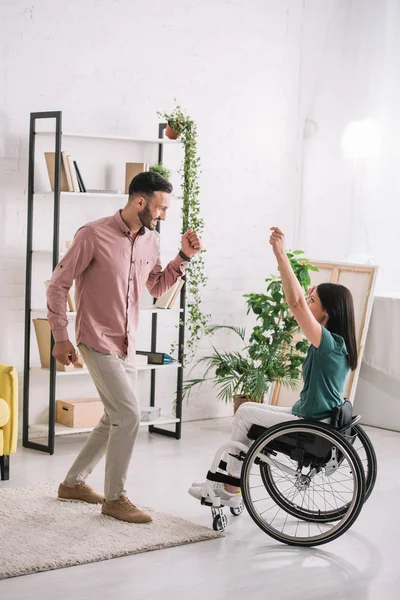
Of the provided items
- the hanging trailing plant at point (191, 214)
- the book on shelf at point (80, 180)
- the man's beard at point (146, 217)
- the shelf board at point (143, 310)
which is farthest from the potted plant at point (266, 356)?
the man's beard at point (146, 217)

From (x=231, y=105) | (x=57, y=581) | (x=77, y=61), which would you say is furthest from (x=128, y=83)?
(x=57, y=581)

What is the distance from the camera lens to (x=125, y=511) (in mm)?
4082

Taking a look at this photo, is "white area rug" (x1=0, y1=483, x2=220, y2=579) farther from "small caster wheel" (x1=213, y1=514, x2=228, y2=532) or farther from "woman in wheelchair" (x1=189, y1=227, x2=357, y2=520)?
"woman in wheelchair" (x1=189, y1=227, x2=357, y2=520)

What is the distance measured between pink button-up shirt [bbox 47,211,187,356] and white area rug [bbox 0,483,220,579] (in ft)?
2.35

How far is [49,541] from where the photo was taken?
3.81 metres

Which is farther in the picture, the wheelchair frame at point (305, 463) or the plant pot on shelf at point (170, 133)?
the plant pot on shelf at point (170, 133)

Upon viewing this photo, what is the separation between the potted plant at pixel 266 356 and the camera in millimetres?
6199

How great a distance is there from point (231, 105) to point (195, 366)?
176 cm

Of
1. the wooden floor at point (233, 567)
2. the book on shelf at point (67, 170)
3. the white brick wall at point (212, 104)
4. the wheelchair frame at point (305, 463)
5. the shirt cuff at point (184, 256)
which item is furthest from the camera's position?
the white brick wall at point (212, 104)

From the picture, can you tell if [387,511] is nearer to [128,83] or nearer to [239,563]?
[239,563]

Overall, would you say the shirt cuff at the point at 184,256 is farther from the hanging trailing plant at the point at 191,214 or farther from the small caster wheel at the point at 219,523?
the hanging trailing plant at the point at 191,214

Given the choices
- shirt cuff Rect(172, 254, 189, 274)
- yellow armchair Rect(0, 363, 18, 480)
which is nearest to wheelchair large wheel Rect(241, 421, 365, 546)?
shirt cuff Rect(172, 254, 189, 274)

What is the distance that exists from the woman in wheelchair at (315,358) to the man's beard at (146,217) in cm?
56

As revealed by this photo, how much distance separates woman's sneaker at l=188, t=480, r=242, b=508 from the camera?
4.00 metres
